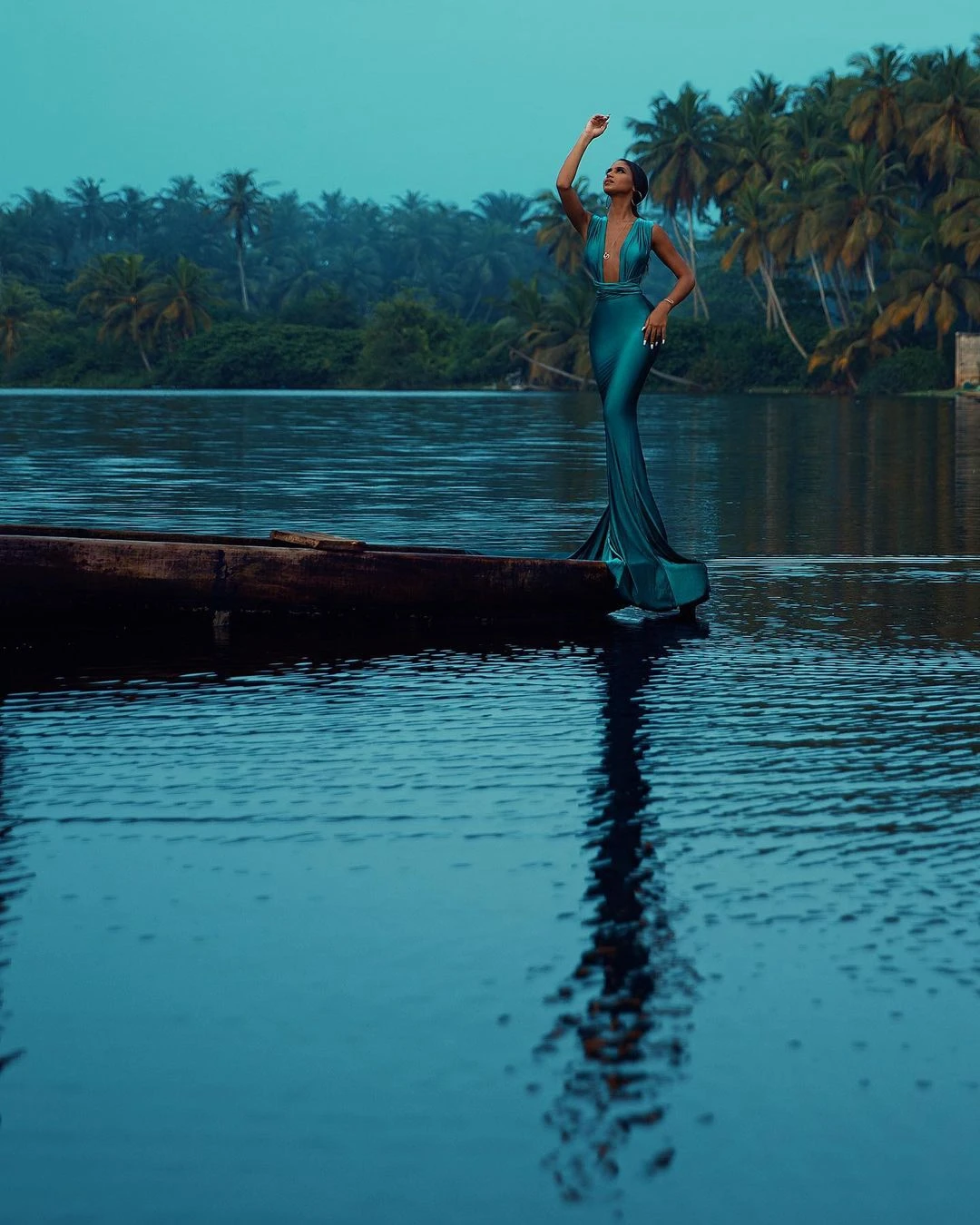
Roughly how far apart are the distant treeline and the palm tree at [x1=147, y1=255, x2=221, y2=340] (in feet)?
0.45

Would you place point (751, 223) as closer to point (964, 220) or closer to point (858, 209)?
point (858, 209)

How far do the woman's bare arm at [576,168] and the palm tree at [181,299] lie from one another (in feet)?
306

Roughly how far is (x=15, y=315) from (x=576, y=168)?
344 feet

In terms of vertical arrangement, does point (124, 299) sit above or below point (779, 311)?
above

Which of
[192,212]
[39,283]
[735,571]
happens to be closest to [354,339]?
[39,283]

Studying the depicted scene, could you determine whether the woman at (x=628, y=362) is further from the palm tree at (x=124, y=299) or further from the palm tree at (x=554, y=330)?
the palm tree at (x=124, y=299)

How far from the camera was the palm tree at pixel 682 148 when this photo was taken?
83.9 meters

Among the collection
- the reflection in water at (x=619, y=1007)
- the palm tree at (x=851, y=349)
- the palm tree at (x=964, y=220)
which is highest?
the palm tree at (x=964, y=220)

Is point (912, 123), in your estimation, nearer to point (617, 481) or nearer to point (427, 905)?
point (617, 481)

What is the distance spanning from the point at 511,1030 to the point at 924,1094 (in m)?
0.73

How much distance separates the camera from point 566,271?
315 feet

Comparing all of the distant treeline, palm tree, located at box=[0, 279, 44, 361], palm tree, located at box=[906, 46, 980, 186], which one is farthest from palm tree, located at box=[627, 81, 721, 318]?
palm tree, located at box=[0, 279, 44, 361]

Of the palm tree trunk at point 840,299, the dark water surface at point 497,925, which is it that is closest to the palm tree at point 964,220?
the palm tree trunk at point 840,299

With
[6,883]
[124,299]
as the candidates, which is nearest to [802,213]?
[124,299]
